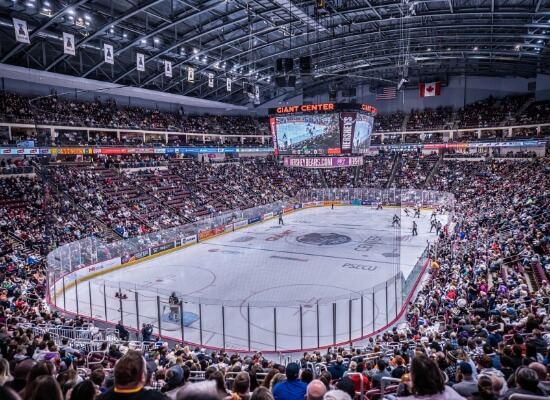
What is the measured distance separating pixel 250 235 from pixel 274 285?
1358cm

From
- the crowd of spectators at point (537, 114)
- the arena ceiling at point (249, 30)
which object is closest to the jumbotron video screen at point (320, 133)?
the arena ceiling at point (249, 30)

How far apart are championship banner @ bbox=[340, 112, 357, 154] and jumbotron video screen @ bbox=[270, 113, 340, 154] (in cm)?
30

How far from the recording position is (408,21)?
31984 millimetres

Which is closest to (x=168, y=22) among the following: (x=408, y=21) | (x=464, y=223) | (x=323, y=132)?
(x=323, y=132)

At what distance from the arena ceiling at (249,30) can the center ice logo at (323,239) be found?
1175cm

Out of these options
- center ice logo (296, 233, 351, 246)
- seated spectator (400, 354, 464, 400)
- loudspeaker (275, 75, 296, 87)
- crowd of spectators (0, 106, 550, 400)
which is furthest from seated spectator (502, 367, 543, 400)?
center ice logo (296, 233, 351, 246)

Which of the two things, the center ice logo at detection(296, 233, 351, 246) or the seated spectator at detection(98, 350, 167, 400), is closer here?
the seated spectator at detection(98, 350, 167, 400)

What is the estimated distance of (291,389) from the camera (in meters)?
4.09

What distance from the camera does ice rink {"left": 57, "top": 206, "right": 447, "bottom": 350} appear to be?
43.9ft

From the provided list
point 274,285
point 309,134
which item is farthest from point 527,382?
point 309,134

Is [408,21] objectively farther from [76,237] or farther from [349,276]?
[76,237]

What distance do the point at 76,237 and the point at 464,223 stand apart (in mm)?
Result: 25180

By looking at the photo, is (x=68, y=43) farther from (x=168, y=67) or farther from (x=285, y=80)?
(x=285, y=80)

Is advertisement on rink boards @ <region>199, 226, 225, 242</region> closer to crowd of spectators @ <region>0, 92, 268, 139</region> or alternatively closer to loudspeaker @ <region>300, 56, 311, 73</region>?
crowd of spectators @ <region>0, 92, 268, 139</region>
